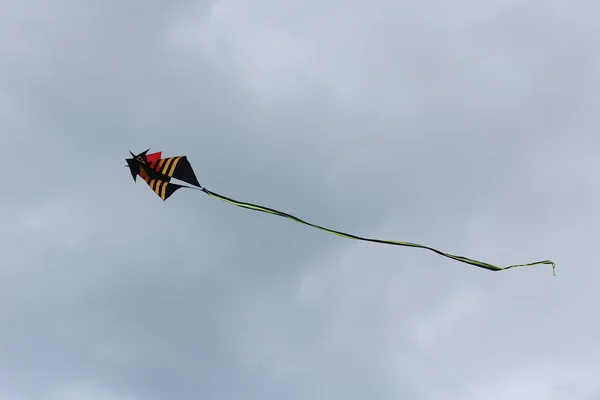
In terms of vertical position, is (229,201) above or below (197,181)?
below

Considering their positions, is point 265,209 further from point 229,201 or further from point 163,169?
point 163,169

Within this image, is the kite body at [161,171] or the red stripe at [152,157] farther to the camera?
the red stripe at [152,157]

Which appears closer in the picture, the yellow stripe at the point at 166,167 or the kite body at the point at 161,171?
the kite body at the point at 161,171

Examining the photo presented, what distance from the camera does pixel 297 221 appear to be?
2777 centimetres

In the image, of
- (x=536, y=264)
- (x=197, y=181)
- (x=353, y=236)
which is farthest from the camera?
(x=197, y=181)

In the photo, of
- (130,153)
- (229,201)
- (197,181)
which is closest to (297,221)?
(229,201)

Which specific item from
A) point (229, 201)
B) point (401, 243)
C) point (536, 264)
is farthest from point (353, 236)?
point (536, 264)

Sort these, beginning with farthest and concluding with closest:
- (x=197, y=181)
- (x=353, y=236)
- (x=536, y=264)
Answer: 1. (x=197, y=181)
2. (x=536, y=264)
3. (x=353, y=236)

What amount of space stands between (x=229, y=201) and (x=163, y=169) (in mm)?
7649

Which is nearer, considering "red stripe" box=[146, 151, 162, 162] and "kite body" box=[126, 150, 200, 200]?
"kite body" box=[126, 150, 200, 200]

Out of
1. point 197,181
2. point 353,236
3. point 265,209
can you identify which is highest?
point 197,181

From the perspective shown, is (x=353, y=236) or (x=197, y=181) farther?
(x=197, y=181)

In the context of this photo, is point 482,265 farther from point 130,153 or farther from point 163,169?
point 130,153

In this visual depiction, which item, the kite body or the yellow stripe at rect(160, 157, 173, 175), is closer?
the kite body
